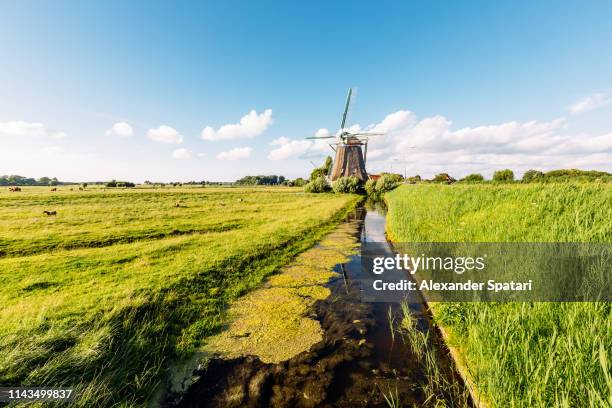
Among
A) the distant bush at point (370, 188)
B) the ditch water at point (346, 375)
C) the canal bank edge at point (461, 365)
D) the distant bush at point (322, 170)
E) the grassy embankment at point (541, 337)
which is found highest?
the distant bush at point (322, 170)

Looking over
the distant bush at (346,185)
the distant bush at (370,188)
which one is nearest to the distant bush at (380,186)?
the distant bush at (370,188)

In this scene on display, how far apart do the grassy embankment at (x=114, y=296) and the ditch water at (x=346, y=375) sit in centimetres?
113

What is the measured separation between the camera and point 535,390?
309 cm

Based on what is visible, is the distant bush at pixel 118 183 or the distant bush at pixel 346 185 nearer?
the distant bush at pixel 346 185

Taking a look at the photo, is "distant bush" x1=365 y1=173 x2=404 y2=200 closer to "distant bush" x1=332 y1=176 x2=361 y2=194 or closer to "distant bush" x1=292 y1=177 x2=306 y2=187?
"distant bush" x1=332 y1=176 x2=361 y2=194

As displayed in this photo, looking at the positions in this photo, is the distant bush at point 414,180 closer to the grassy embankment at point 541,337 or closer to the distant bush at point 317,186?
the distant bush at point 317,186

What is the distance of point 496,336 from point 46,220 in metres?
27.2

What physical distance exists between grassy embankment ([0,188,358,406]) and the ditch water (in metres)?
1.13

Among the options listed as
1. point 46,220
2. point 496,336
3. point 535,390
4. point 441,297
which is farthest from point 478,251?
point 46,220

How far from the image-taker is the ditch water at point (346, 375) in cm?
445

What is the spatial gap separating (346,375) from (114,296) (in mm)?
6395

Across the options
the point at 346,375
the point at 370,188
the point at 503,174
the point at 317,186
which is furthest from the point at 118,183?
the point at 503,174

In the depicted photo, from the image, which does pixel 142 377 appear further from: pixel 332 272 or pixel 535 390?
pixel 332 272

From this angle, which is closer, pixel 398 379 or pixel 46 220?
pixel 398 379
